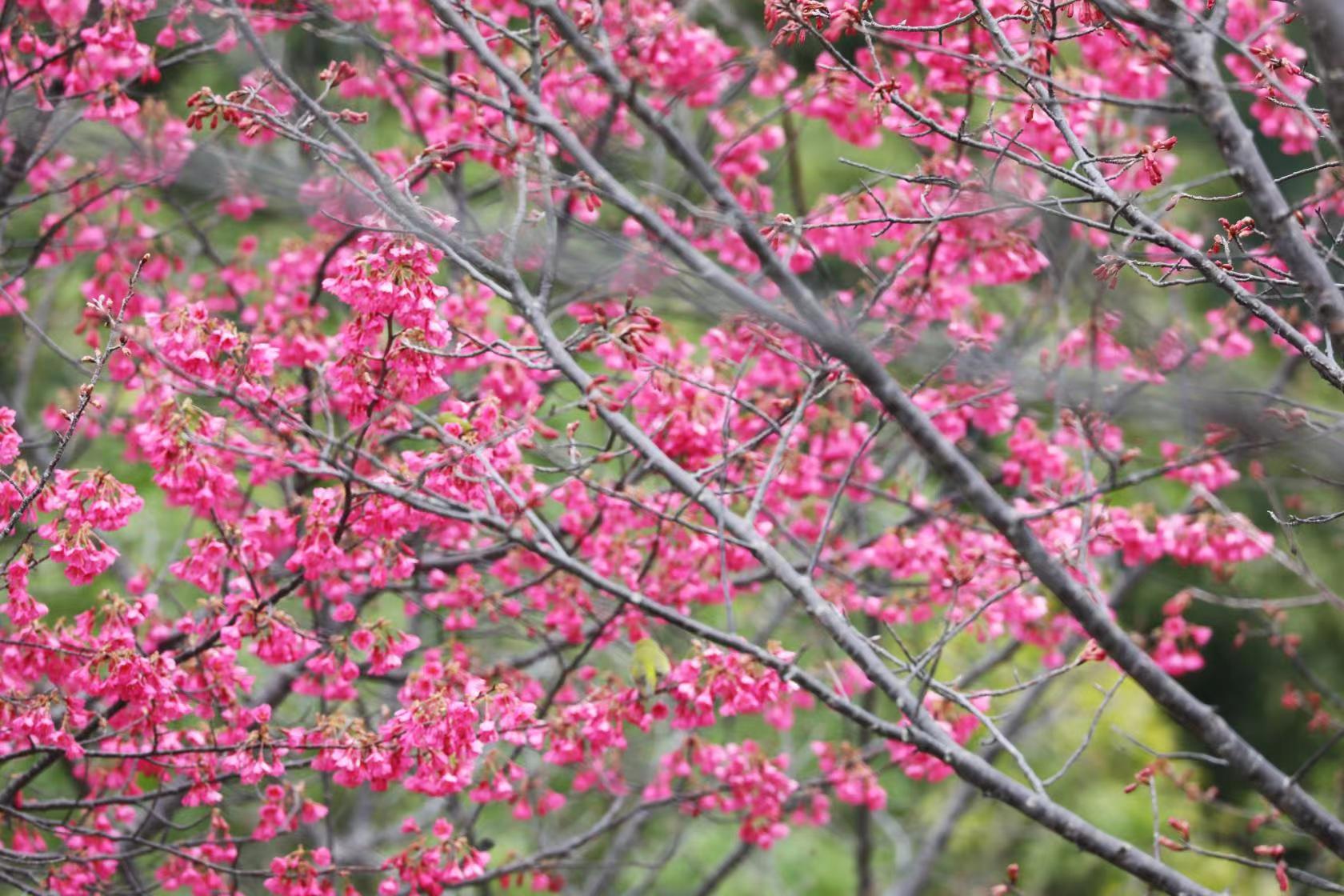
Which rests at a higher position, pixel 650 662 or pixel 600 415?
pixel 600 415

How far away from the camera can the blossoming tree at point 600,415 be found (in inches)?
99.7

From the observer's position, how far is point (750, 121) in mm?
4676

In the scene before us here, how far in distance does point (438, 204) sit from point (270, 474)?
87 cm

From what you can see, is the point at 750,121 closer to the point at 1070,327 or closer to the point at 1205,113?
the point at 1070,327

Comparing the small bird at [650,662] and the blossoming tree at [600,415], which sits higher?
the blossoming tree at [600,415]

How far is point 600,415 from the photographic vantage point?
283cm

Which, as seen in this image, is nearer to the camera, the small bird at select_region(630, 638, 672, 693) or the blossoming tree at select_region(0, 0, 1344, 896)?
the blossoming tree at select_region(0, 0, 1344, 896)

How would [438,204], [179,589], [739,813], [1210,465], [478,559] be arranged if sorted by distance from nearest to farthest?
[438,204], [478,559], [1210,465], [739,813], [179,589]

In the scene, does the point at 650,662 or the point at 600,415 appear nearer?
the point at 600,415

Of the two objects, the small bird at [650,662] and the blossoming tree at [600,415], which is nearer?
the blossoming tree at [600,415]

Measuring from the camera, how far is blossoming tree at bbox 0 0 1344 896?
2531mm

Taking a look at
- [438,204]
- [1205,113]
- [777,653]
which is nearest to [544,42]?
[438,204]

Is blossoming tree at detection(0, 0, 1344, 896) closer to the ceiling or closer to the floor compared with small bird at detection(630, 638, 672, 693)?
closer to the ceiling

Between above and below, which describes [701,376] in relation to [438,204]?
below
